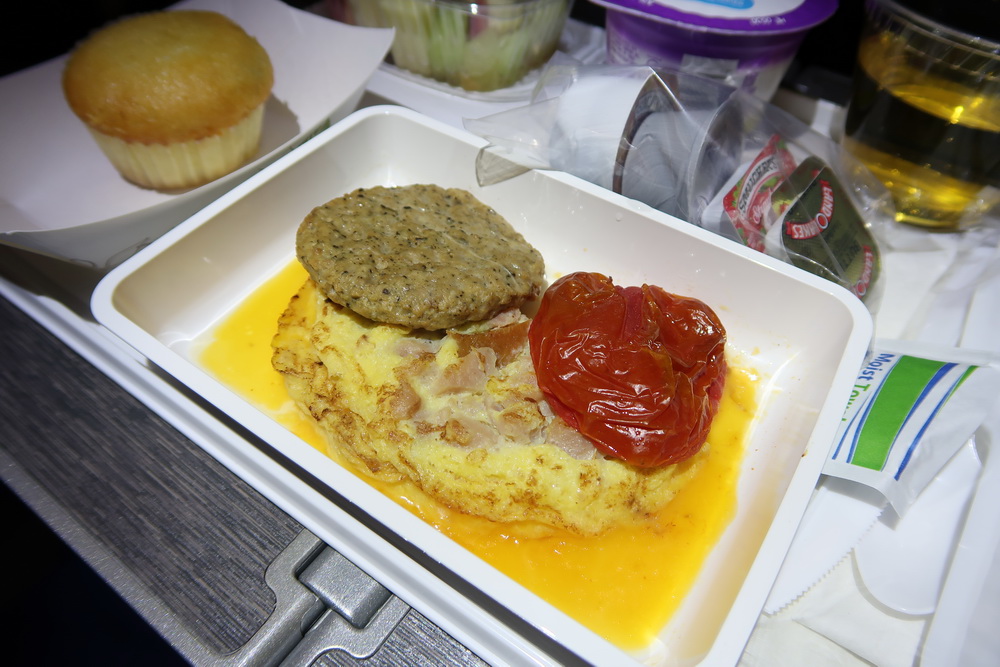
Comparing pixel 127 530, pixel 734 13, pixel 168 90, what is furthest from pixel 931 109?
pixel 127 530

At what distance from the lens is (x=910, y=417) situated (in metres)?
1.48

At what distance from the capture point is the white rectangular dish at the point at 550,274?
3.82ft

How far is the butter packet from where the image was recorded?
1.42 m

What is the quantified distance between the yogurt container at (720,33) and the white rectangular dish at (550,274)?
623 mm

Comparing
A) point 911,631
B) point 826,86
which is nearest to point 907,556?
point 911,631

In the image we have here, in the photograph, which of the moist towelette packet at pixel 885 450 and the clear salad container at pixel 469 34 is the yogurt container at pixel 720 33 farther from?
the moist towelette packet at pixel 885 450

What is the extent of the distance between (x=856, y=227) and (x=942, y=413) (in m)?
0.62

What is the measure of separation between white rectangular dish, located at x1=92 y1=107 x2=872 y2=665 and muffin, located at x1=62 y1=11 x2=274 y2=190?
336mm

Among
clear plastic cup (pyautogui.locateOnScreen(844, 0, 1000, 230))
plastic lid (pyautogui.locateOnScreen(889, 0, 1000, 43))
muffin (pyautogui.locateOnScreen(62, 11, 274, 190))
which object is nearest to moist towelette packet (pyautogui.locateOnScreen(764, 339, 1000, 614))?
clear plastic cup (pyautogui.locateOnScreen(844, 0, 1000, 230))

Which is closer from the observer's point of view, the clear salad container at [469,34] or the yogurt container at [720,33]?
the yogurt container at [720,33]

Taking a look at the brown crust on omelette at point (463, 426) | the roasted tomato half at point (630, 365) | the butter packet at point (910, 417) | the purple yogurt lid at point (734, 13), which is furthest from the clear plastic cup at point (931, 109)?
the brown crust on omelette at point (463, 426)

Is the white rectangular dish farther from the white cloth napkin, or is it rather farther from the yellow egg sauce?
the white cloth napkin

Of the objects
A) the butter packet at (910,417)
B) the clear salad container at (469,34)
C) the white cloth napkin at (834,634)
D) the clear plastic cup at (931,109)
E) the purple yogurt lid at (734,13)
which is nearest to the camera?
the white cloth napkin at (834,634)

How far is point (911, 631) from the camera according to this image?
1329 millimetres
